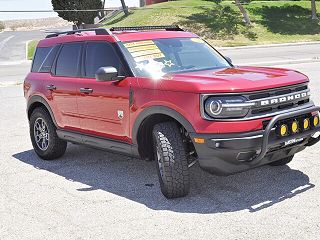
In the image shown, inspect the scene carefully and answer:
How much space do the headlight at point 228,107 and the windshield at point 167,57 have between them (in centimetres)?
101

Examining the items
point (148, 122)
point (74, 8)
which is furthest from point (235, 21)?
point (148, 122)

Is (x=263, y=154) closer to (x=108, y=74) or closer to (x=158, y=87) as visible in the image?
(x=158, y=87)

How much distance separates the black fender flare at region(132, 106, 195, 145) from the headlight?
0.29 metres

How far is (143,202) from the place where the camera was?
5.02m

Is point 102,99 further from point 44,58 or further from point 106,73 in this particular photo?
point 44,58

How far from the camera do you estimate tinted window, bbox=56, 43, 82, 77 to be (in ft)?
20.8

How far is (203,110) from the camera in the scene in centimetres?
461

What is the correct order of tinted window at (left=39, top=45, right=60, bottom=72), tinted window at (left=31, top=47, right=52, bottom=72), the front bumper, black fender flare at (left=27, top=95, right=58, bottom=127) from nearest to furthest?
the front bumper < black fender flare at (left=27, top=95, right=58, bottom=127) < tinted window at (left=39, top=45, right=60, bottom=72) < tinted window at (left=31, top=47, right=52, bottom=72)

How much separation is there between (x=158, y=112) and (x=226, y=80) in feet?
2.65

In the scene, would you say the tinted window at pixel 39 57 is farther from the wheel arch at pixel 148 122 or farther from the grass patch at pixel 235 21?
the grass patch at pixel 235 21

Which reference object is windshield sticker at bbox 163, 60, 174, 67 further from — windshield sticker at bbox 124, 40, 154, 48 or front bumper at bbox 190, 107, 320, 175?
front bumper at bbox 190, 107, 320, 175

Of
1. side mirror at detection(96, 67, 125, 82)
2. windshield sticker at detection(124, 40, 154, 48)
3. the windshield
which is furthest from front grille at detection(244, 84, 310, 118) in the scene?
windshield sticker at detection(124, 40, 154, 48)

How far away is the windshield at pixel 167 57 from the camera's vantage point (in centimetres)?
551

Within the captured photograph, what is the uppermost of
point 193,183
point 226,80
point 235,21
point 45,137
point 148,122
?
point 226,80
